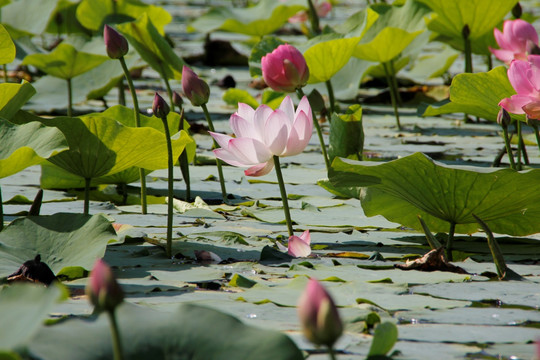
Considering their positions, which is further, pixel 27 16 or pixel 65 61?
pixel 27 16

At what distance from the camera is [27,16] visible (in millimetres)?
3408

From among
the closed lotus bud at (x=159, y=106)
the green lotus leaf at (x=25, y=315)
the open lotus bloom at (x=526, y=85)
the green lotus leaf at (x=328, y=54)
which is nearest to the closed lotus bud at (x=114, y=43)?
the closed lotus bud at (x=159, y=106)

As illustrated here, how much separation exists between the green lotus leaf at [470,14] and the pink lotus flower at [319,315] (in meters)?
2.22

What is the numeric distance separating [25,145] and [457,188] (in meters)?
0.72

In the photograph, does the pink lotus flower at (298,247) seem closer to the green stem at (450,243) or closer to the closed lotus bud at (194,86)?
the green stem at (450,243)

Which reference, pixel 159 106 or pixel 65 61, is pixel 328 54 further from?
pixel 65 61

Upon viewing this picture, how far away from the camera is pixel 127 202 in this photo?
→ 73.5 inches

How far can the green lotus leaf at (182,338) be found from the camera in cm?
67

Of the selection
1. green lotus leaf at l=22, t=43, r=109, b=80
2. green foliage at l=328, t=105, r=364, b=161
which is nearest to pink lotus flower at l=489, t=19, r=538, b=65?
green foliage at l=328, t=105, r=364, b=161

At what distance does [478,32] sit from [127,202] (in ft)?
4.98

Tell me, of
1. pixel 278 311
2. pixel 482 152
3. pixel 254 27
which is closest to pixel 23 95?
pixel 278 311

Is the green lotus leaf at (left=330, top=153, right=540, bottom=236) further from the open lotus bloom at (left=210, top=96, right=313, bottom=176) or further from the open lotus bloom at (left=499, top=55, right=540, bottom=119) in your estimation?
the open lotus bloom at (left=499, top=55, right=540, bottom=119)

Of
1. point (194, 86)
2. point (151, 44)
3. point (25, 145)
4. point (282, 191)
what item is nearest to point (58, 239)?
point (25, 145)

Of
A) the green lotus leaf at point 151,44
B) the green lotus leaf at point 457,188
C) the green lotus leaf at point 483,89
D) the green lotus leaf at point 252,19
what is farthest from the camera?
the green lotus leaf at point 252,19
